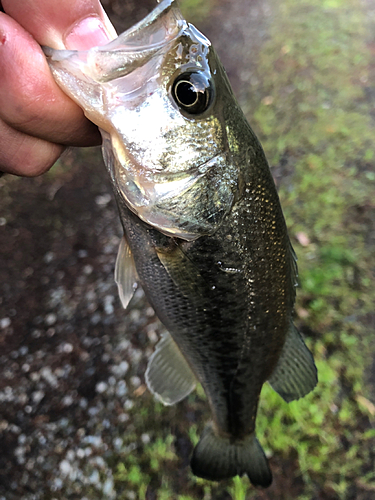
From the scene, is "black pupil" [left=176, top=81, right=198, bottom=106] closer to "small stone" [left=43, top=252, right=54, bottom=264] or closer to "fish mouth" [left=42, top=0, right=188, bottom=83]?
"fish mouth" [left=42, top=0, right=188, bottom=83]

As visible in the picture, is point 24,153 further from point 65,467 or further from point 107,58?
point 65,467

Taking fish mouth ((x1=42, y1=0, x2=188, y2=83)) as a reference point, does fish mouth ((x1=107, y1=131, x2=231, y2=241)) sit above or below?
below

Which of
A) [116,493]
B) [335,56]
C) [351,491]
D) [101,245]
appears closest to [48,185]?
[101,245]

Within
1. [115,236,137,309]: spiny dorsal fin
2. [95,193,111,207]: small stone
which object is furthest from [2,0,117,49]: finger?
[95,193,111,207]: small stone

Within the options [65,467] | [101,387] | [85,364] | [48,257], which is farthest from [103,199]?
[65,467]

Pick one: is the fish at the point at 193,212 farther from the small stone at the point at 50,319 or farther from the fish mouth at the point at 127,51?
the small stone at the point at 50,319

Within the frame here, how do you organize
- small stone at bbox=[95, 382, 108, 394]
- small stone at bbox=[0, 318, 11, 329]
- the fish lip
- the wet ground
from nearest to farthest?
the fish lip < the wet ground < small stone at bbox=[95, 382, 108, 394] < small stone at bbox=[0, 318, 11, 329]

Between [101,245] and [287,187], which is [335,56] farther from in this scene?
[101,245]
